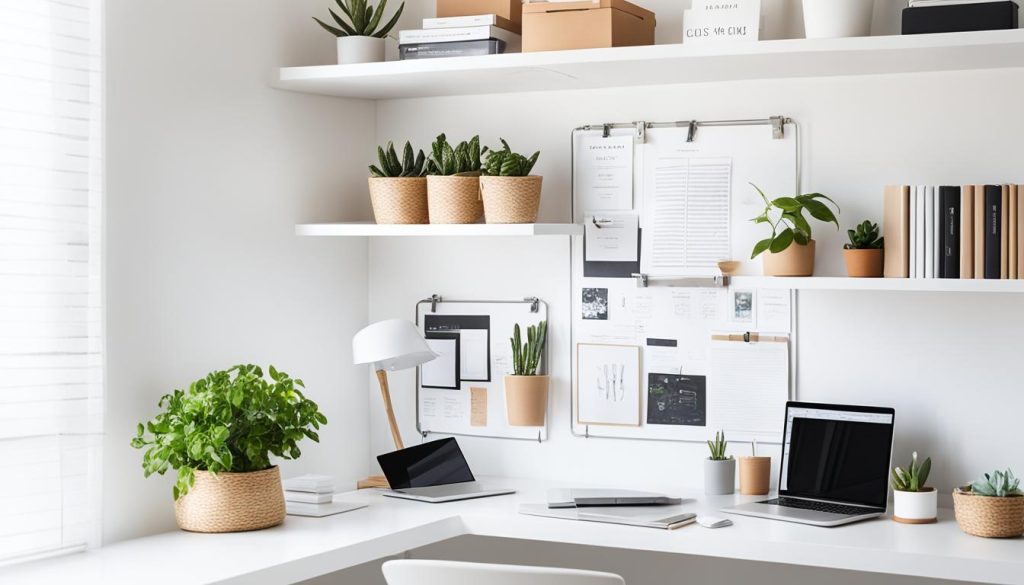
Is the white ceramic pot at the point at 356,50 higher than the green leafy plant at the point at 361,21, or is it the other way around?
the green leafy plant at the point at 361,21

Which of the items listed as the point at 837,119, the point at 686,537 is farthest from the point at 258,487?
the point at 837,119

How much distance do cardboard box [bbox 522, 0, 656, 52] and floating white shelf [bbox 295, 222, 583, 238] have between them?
0.41m

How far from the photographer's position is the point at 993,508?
233cm

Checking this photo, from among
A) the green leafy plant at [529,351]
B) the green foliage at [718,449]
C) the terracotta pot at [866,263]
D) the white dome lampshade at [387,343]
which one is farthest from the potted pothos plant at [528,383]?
the terracotta pot at [866,263]

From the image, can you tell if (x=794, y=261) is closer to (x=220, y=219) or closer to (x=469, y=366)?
(x=469, y=366)

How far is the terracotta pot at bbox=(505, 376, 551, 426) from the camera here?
298 cm

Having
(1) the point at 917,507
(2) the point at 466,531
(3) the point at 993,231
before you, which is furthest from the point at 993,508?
(2) the point at 466,531

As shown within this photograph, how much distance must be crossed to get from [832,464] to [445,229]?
105cm

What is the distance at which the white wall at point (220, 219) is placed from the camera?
8.04ft

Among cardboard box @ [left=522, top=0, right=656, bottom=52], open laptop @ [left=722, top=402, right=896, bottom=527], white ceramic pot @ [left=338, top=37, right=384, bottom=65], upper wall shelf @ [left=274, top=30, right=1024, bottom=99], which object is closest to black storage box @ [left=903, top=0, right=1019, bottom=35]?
upper wall shelf @ [left=274, top=30, right=1024, bottom=99]

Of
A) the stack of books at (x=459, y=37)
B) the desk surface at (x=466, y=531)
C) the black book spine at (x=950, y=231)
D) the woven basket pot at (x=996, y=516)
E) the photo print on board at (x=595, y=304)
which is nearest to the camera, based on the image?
the desk surface at (x=466, y=531)

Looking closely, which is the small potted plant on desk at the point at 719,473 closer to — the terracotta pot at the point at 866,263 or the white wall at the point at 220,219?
the terracotta pot at the point at 866,263

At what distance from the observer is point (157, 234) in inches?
99.7

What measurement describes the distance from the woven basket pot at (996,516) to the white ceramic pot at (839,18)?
3.25ft
